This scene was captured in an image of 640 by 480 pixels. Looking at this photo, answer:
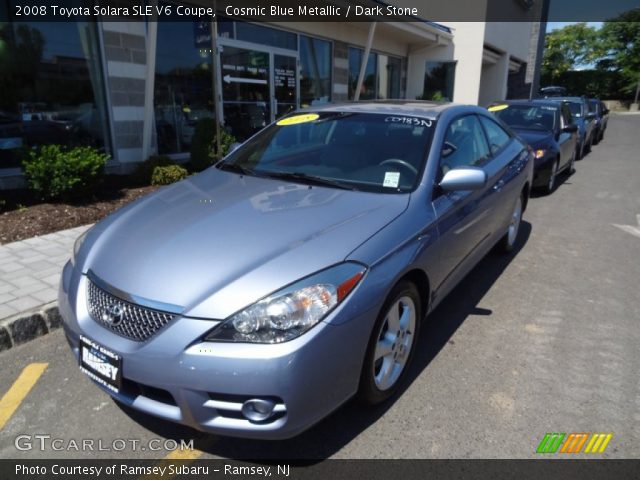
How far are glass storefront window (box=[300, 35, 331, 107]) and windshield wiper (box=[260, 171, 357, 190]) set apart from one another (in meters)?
9.15

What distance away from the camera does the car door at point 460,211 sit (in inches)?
113

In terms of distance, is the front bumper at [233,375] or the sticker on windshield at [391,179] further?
the sticker on windshield at [391,179]

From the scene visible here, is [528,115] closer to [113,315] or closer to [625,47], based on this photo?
[113,315]

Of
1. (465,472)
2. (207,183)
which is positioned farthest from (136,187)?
(465,472)

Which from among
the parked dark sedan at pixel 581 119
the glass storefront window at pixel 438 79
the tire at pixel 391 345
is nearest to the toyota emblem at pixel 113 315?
the tire at pixel 391 345

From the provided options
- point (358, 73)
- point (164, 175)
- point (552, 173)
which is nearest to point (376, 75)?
point (358, 73)

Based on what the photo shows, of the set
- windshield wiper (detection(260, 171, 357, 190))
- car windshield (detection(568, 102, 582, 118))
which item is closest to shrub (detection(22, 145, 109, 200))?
windshield wiper (detection(260, 171, 357, 190))

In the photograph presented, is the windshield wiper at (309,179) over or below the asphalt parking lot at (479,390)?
over

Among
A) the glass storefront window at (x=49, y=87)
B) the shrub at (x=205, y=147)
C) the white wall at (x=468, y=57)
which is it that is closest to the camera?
the glass storefront window at (x=49, y=87)

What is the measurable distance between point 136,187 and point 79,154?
111 centimetres

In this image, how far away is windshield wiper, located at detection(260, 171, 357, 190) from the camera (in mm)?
2867

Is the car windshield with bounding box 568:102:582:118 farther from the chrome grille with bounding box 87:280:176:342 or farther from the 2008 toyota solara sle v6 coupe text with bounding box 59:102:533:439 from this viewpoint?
the chrome grille with bounding box 87:280:176:342

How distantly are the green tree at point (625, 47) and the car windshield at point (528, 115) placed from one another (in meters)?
45.6

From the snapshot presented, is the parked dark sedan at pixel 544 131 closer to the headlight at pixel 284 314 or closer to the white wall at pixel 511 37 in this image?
the headlight at pixel 284 314
